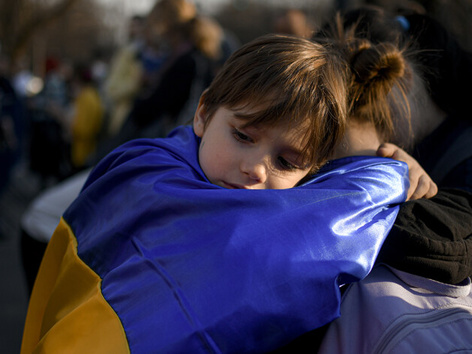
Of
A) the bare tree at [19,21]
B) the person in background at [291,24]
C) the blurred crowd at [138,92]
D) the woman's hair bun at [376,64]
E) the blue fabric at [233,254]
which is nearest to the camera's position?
the blue fabric at [233,254]

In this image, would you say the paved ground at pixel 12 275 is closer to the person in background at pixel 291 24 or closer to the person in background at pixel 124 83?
the person in background at pixel 124 83

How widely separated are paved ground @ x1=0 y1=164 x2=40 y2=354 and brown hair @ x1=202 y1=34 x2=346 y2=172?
273cm

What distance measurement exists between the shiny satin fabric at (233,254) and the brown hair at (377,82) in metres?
0.27

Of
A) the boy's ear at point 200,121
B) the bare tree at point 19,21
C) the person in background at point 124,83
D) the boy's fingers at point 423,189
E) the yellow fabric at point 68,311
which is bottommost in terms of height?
the bare tree at point 19,21

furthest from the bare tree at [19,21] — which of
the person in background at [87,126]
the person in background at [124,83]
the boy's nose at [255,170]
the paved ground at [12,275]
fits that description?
the boy's nose at [255,170]

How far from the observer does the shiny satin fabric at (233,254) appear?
1068 millimetres

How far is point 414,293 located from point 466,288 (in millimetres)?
157

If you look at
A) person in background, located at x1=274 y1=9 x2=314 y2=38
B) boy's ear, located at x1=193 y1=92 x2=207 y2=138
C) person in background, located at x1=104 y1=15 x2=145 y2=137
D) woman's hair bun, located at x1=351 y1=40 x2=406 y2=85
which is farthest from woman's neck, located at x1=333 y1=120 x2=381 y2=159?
person in background, located at x1=104 y1=15 x2=145 y2=137

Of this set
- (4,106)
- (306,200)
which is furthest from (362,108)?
(4,106)

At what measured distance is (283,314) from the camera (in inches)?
42.6

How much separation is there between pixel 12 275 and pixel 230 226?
163 inches

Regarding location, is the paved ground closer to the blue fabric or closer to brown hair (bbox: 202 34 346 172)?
the blue fabric

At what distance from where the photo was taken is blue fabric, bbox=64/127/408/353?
1068 mm

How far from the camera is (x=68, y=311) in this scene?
4.21 ft
